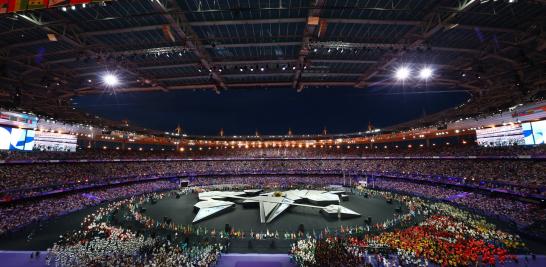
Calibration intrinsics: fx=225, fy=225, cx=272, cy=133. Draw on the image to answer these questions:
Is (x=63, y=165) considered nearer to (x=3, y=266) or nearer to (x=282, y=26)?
(x=3, y=266)


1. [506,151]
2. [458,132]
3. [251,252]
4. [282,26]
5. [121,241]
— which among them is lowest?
[251,252]

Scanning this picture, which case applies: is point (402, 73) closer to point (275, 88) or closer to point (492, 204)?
point (275, 88)

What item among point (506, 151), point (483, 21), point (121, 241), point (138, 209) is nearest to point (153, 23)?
point (121, 241)

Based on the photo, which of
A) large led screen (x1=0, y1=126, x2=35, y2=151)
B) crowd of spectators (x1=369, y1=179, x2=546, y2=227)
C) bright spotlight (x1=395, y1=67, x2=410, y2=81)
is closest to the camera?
bright spotlight (x1=395, y1=67, x2=410, y2=81)

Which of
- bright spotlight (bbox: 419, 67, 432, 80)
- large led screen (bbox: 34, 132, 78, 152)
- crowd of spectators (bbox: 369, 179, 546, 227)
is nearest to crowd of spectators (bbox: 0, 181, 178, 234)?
large led screen (bbox: 34, 132, 78, 152)

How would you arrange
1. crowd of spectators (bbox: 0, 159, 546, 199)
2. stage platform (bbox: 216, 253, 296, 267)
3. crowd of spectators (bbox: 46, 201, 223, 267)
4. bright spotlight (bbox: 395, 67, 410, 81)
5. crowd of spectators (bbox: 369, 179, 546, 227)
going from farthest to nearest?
crowd of spectators (bbox: 0, 159, 546, 199) → crowd of spectators (bbox: 369, 179, 546, 227) → stage platform (bbox: 216, 253, 296, 267) → bright spotlight (bbox: 395, 67, 410, 81) → crowd of spectators (bbox: 46, 201, 223, 267)

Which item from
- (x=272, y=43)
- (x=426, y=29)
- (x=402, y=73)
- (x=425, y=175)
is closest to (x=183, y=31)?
(x=272, y=43)

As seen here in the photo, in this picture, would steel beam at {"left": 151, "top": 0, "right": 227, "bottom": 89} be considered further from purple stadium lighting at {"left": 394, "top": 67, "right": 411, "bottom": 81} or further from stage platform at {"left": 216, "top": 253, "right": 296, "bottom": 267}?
stage platform at {"left": 216, "top": 253, "right": 296, "bottom": 267}
